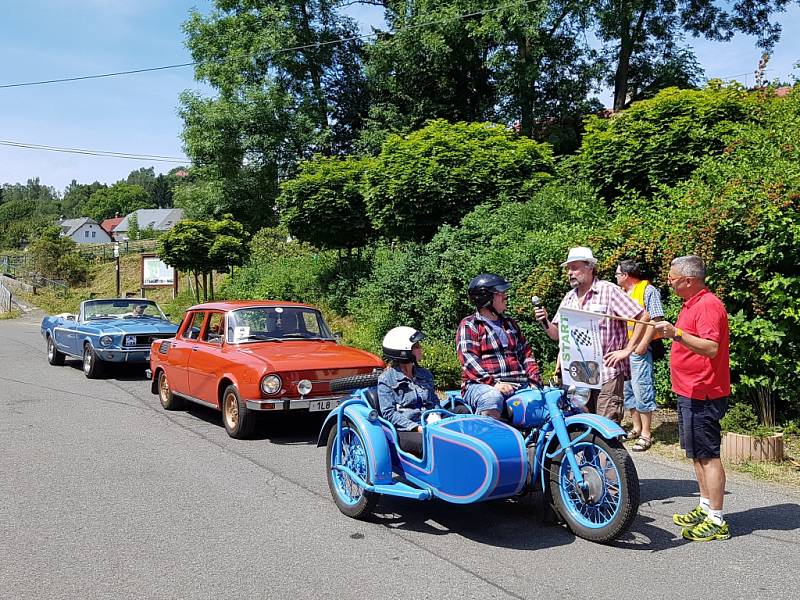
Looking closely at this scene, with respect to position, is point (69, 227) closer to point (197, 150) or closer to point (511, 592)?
point (197, 150)

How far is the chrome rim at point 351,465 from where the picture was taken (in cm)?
550

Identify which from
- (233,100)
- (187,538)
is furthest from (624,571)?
(233,100)

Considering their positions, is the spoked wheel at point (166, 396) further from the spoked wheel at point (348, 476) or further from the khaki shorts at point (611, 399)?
the khaki shorts at point (611, 399)

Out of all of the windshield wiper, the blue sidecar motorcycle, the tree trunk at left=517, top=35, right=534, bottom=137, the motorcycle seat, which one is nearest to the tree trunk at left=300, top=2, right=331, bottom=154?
the tree trunk at left=517, top=35, right=534, bottom=137

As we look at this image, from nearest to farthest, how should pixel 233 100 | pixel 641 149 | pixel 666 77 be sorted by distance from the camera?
pixel 641 149, pixel 666 77, pixel 233 100

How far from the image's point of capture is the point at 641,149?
1191 centimetres

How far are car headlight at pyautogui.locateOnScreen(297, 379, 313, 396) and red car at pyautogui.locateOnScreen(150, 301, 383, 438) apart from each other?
0.4 inches

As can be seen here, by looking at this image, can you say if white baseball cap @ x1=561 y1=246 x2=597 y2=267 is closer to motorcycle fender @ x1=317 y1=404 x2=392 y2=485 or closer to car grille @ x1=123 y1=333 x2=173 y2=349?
motorcycle fender @ x1=317 y1=404 x2=392 y2=485

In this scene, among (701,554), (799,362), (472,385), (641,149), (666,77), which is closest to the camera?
(701,554)

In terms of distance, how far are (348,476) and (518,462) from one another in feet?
5.00

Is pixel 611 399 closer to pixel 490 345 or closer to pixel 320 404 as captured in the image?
pixel 490 345

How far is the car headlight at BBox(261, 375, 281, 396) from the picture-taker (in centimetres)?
780

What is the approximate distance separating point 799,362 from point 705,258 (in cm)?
140

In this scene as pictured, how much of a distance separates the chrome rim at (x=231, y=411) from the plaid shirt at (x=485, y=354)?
12.3 feet
